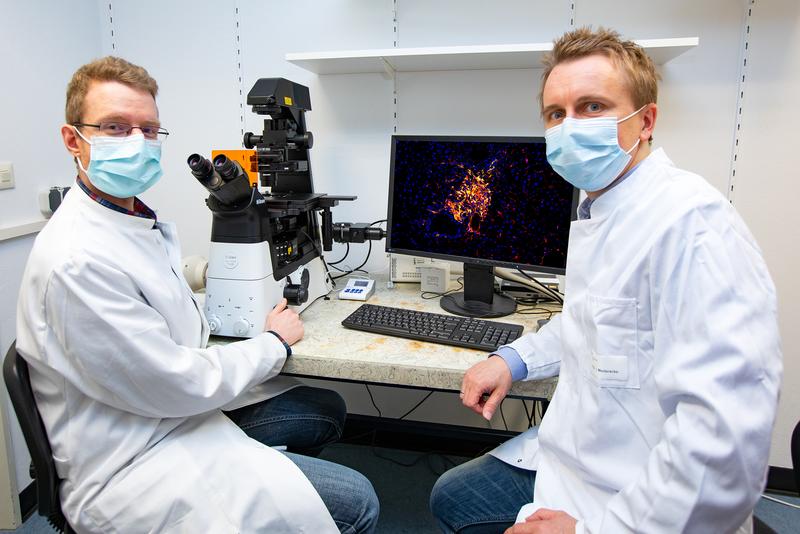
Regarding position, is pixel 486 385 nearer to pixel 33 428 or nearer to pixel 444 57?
pixel 33 428

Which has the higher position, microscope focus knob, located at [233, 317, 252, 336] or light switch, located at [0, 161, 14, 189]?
light switch, located at [0, 161, 14, 189]

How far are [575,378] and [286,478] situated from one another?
61 cm

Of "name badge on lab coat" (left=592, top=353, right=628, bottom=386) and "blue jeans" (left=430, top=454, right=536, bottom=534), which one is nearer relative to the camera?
"name badge on lab coat" (left=592, top=353, right=628, bottom=386)

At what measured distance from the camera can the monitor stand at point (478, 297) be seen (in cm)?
158

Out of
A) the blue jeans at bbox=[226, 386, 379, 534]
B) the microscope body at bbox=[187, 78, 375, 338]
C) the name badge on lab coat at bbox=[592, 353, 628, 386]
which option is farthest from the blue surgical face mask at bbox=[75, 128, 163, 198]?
the name badge on lab coat at bbox=[592, 353, 628, 386]

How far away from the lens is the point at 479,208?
5.09ft

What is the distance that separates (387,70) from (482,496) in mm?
1413

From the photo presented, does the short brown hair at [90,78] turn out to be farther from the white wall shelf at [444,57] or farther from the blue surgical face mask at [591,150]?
the blue surgical face mask at [591,150]

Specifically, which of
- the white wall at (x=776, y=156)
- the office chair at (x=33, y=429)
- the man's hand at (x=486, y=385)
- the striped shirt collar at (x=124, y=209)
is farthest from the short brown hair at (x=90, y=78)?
the white wall at (x=776, y=156)

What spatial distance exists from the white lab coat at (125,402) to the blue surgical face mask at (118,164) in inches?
2.3

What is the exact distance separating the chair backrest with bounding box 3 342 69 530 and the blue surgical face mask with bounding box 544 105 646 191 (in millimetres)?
1111

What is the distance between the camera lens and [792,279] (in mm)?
1840

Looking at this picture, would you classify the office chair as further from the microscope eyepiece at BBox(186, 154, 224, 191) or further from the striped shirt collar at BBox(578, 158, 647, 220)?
the striped shirt collar at BBox(578, 158, 647, 220)

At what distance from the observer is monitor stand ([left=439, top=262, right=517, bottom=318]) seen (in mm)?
1582
